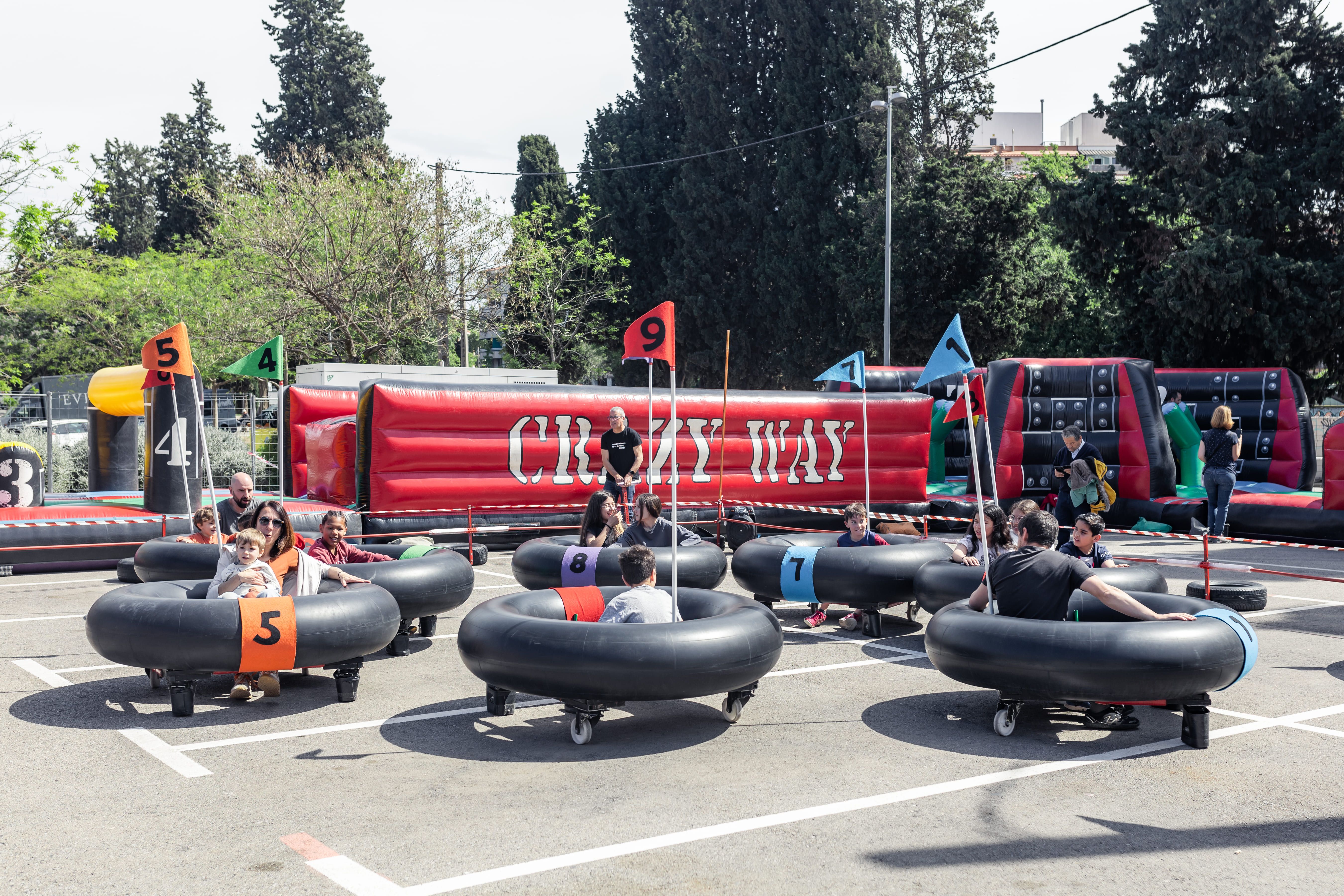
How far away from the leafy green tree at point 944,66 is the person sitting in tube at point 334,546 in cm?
3143

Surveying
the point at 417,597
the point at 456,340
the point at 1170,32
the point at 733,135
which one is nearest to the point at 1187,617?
the point at 417,597

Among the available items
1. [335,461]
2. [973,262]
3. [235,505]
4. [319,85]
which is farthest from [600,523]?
[319,85]

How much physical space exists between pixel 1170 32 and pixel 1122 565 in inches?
931

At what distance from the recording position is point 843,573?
9664mm

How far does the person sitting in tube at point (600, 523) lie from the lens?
34.6ft

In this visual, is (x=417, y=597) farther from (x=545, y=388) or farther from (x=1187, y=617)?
(x=545, y=388)

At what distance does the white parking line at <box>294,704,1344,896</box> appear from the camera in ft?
14.5

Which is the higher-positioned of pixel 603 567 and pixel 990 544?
pixel 990 544

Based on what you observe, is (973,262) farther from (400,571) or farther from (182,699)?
(182,699)

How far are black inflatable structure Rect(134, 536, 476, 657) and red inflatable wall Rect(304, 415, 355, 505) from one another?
5.06 metres

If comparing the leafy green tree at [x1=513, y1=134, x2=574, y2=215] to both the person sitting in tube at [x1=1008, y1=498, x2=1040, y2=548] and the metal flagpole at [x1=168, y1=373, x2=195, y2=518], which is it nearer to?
the metal flagpole at [x1=168, y1=373, x2=195, y2=518]

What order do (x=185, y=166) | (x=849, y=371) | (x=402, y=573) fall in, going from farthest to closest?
1. (x=185, y=166)
2. (x=849, y=371)
3. (x=402, y=573)

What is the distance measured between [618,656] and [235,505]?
18.3 ft

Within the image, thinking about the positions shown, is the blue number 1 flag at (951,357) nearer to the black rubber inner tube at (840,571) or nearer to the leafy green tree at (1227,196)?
the black rubber inner tube at (840,571)
